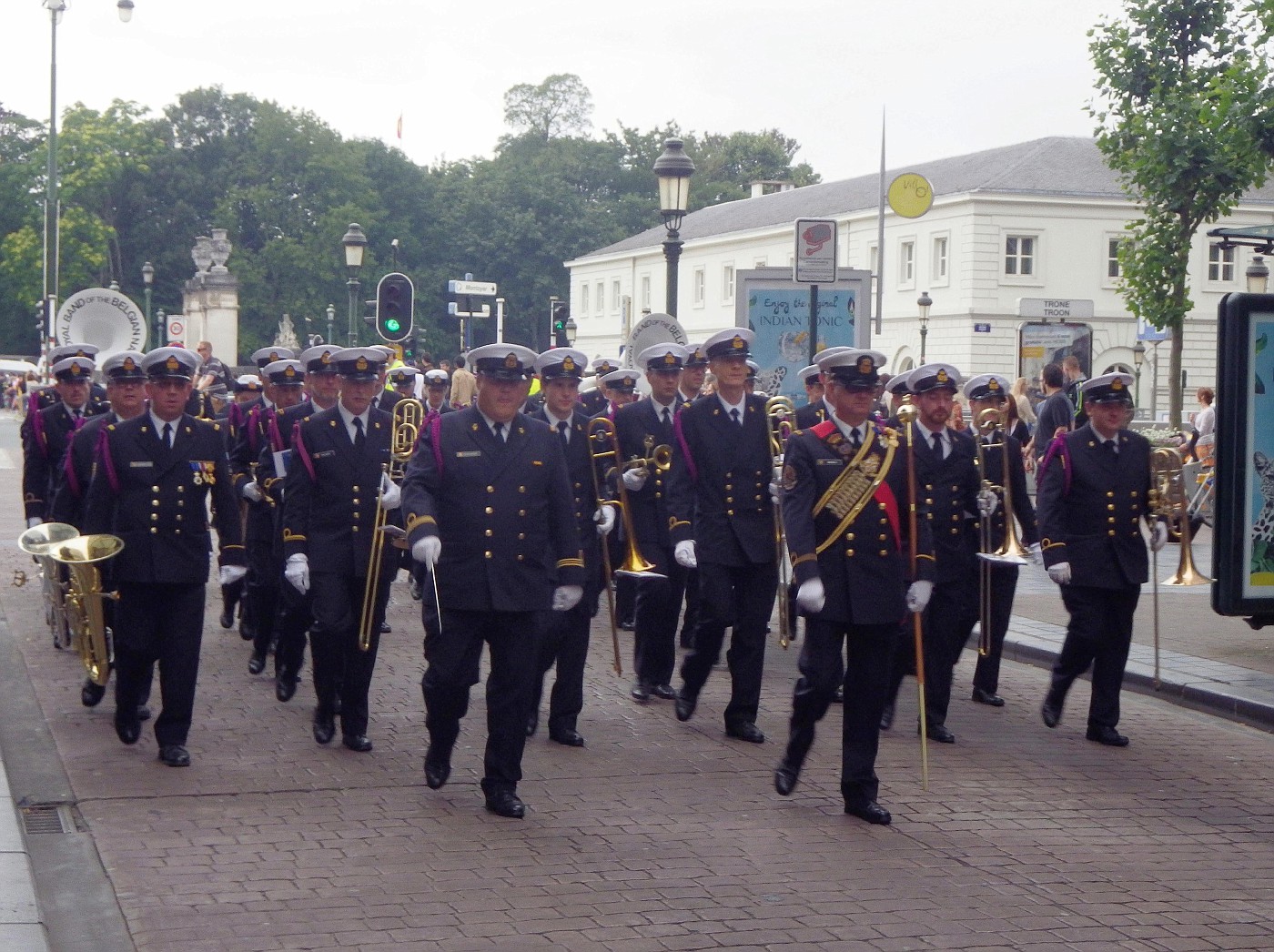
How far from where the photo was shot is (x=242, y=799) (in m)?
7.88

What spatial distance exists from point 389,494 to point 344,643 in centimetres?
77

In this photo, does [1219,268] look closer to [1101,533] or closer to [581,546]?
[1101,533]

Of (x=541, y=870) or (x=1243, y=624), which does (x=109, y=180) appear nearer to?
(x=1243, y=624)

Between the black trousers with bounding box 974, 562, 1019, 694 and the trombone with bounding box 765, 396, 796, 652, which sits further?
the black trousers with bounding box 974, 562, 1019, 694

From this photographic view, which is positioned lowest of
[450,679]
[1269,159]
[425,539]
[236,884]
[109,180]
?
[236,884]

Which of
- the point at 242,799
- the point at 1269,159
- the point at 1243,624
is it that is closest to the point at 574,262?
the point at 1269,159

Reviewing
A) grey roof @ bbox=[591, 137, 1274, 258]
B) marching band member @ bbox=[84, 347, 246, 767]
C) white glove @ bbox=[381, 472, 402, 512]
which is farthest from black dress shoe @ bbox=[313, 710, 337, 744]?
grey roof @ bbox=[591, 137, 1274, 258]

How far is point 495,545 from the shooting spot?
751cm

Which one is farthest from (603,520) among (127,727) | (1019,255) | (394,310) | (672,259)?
(1019,255)

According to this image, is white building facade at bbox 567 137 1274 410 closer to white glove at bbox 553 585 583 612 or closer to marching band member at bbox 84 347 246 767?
marching band member at bbox 84 347 246 767

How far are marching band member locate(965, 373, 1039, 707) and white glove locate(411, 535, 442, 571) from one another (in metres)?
4.03

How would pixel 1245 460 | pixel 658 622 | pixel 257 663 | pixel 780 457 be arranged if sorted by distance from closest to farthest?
pixel 780 457, pixel 1245 460, pixel 658 622, pixel 257 663

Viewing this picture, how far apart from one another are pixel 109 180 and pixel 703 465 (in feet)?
250

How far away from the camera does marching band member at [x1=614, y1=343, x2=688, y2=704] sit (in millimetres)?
10406
